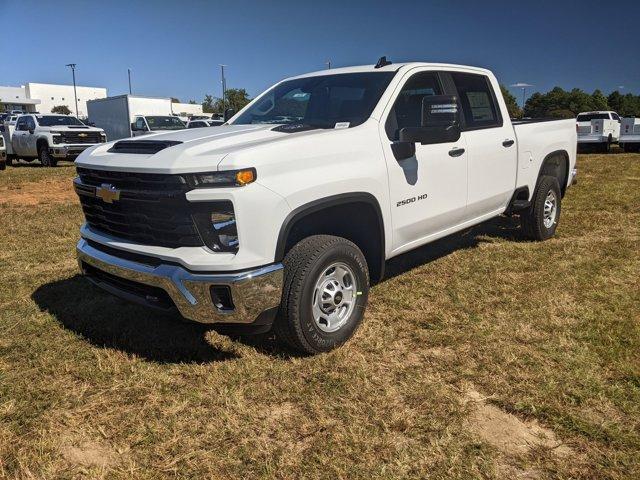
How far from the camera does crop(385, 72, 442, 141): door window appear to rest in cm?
396

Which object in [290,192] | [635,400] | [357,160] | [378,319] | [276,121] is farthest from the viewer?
[276,121]

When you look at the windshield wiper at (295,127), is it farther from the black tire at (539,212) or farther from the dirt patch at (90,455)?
the black tire at (539,212)

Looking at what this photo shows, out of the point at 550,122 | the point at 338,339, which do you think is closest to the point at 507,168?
the point at 550,122

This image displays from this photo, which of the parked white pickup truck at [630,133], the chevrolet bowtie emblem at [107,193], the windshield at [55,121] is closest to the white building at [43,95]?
the windshield at [55,121]

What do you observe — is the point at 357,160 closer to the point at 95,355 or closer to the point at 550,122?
the point at 95,355

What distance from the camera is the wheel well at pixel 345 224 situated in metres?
3.18

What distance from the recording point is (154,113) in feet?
80.1

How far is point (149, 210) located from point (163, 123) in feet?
64.5

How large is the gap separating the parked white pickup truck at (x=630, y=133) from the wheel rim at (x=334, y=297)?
2004 centimetres

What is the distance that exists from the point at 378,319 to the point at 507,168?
2.28 meters

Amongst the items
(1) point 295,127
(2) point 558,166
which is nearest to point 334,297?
A: (1) point 295,127

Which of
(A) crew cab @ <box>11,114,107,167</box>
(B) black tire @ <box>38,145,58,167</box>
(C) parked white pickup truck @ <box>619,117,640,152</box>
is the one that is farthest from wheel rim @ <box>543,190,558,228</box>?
(C) parked white pickup truck @ <box>619,117,640,152</box>

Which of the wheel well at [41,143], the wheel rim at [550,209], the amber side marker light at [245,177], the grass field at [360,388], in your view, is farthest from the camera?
the wheel well at [41,143]

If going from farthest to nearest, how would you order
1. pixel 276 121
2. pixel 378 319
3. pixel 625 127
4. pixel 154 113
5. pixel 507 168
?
pixel 154 113 → pixel 625 127 → pixel 507 168 → pixel 276 121 → pixel 378 319
